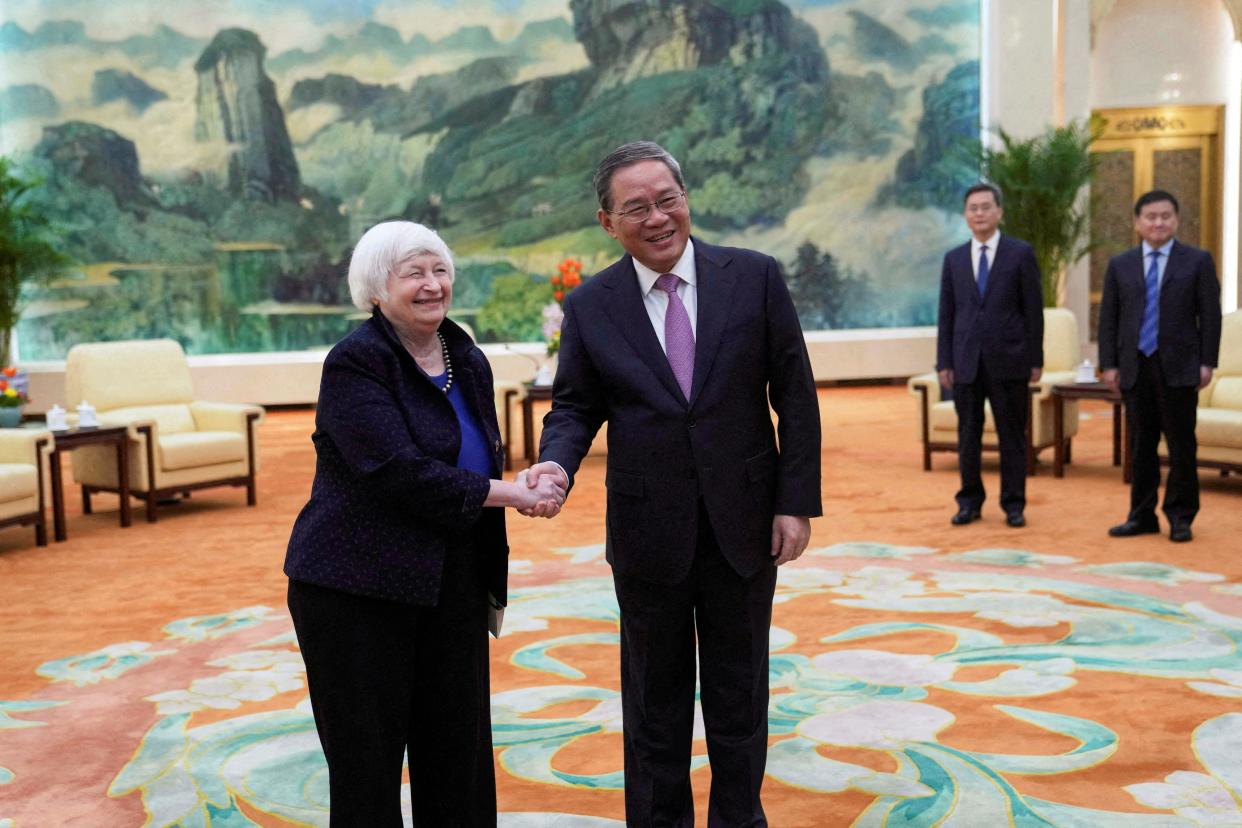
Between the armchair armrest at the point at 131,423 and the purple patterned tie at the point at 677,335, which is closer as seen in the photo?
the purple patterned tie at the point at 677,335

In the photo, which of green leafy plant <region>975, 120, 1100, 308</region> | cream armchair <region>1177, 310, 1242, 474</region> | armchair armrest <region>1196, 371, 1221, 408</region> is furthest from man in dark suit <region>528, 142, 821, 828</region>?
green leafy plant <region>975, 120, 1100, 308</region>

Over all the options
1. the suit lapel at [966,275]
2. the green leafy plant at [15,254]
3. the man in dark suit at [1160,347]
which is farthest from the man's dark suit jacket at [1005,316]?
the green leafy plant at [15,254]

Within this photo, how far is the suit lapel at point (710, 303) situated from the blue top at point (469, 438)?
0.46 metres

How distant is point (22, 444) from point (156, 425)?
804mm

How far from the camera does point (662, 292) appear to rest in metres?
2.74

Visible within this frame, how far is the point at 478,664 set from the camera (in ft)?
8.33

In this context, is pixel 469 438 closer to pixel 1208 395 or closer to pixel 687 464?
pixel 687 464

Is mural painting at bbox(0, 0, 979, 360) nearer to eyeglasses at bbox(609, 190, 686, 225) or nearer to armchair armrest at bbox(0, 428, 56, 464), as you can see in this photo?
armchair armrest at bbox(0, 428, 56, 464)

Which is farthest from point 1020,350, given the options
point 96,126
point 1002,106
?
point 96,126

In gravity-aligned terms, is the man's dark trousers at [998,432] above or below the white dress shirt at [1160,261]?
below

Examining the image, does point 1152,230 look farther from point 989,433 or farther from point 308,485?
point 308,485

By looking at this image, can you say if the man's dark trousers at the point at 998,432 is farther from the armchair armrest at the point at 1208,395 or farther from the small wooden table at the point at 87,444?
the small wooden table at the point at 87,444

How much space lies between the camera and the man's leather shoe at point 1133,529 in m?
6.35

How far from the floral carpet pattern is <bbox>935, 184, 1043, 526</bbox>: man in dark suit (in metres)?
1.09
